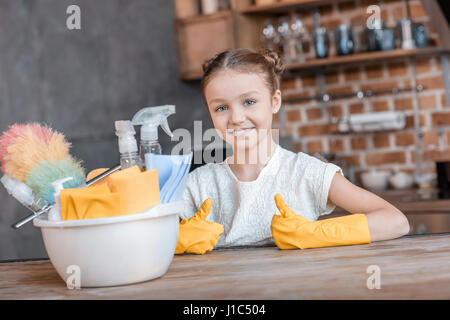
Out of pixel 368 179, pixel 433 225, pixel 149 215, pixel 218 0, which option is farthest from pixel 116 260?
pixel 218 0

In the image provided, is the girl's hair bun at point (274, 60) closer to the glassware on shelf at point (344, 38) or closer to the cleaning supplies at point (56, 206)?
the cleaning supplies at point (56, 206)

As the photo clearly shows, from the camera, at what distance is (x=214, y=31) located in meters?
2.98

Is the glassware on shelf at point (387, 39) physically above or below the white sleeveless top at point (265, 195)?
above

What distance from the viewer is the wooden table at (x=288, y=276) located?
77 centimetres

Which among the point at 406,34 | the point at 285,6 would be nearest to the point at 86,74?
the point at 285,6

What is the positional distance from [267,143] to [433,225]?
1.30 metres

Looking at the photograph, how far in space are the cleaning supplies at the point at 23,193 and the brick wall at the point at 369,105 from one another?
88.6 inches

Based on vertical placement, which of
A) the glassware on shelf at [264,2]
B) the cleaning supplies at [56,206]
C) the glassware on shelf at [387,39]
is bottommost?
the cleaning supplies at [56,206]

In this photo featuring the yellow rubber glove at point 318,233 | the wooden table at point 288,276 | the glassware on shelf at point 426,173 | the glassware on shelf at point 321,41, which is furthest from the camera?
the glassware on shelf at point 321,41

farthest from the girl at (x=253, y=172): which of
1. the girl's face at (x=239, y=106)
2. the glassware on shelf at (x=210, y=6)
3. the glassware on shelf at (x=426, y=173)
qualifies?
the glassware on shelf at (x=210, y=6)

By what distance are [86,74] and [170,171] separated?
7.53ft
